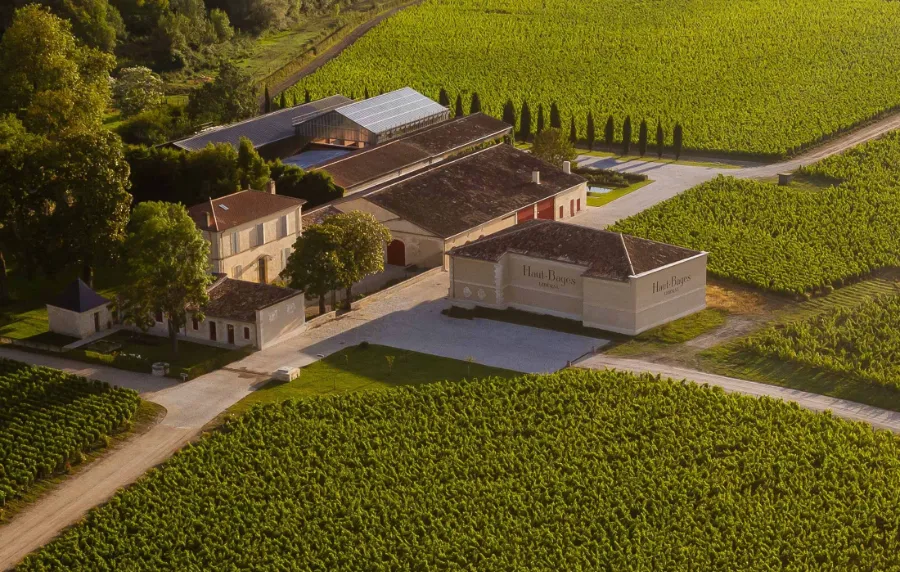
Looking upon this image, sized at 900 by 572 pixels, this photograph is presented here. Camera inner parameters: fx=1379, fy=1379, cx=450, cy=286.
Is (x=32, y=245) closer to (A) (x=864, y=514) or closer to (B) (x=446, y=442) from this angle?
(B) (x=446, y=442)

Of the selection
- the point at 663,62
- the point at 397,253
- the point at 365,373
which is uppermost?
the point at 663,62

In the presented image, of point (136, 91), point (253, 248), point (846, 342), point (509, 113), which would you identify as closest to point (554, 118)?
point (509, 113)

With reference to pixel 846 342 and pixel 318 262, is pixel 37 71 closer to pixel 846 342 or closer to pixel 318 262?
pixel 318 262

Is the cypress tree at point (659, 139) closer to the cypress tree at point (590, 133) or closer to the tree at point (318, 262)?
the cypress tree at point (590, 133)

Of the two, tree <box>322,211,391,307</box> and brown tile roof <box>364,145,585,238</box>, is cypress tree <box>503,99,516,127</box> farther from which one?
tree <box>322,211,391,307</box>

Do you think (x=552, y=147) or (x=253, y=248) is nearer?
(x=253, y=248)

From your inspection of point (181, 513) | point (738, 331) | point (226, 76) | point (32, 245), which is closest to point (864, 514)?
point (738, 331)
